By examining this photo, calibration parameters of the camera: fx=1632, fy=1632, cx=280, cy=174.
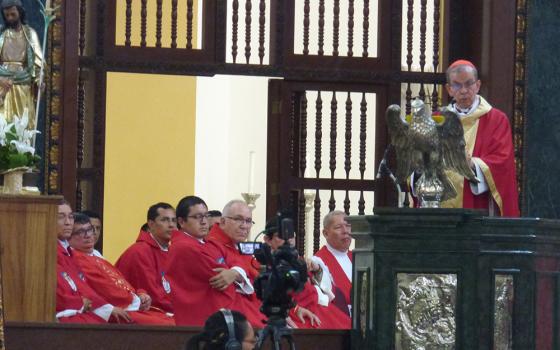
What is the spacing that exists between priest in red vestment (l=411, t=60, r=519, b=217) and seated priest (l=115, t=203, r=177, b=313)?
258 centimetres

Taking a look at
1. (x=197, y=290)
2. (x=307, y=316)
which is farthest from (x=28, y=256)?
(x=307, y=316)

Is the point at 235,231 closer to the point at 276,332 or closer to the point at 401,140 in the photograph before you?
the point at 401,140

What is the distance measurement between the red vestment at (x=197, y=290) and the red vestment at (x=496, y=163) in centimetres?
156

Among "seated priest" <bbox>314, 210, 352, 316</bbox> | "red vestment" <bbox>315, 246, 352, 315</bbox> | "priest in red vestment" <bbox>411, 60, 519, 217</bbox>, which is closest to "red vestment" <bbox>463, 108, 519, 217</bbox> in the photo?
"priest in red vestment" <bbox>411, 60, 519, 217</bbox>

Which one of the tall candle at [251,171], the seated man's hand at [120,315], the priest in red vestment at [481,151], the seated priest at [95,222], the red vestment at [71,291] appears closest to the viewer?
the priest in red vestment at [481,151]

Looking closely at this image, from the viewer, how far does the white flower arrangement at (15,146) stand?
10.1 m

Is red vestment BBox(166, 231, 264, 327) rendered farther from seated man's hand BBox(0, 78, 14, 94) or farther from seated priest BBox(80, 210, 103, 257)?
seated man's hand BBox(0, 78, 14, 94)

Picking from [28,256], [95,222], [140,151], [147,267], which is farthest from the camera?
[140,151]

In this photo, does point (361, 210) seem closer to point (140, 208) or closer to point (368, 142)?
point (368, 142)

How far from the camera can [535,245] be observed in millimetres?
8688

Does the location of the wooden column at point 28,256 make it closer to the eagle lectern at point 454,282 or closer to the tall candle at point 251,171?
the eagle lectern at point 454,282

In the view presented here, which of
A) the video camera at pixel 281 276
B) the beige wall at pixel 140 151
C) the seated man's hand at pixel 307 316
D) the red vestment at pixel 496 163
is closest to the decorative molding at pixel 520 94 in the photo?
the red vestment at pixel 496 163

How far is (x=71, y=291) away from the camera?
10.2 m

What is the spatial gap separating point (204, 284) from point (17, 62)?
87.6 inches
